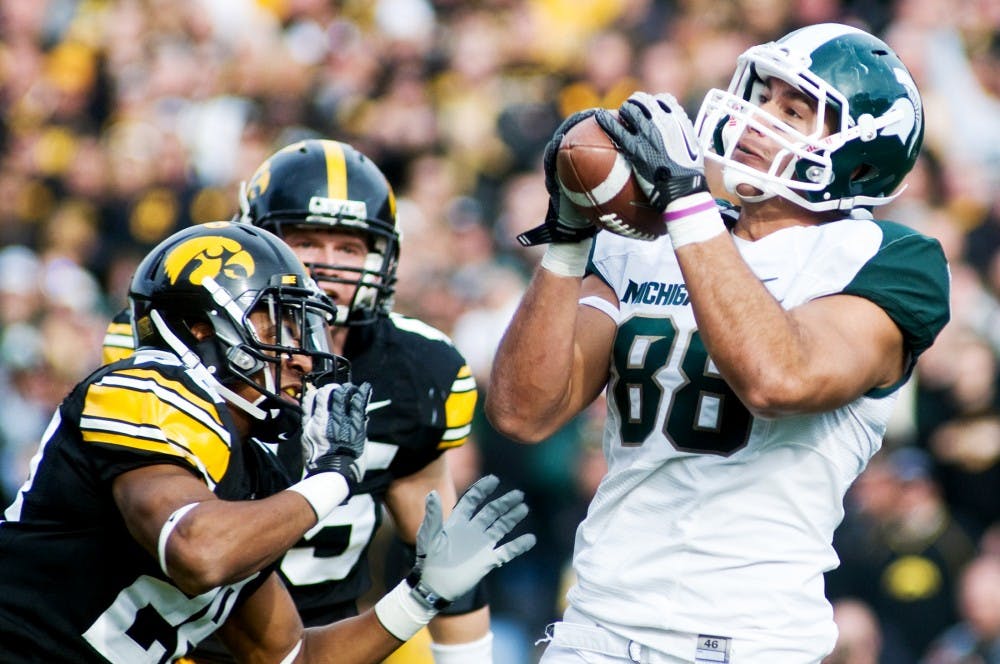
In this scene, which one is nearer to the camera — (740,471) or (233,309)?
(740,471)

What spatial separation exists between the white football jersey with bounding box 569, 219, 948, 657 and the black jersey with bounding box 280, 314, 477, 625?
1235 mm

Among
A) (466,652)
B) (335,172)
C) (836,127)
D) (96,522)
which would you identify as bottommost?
(466,652)

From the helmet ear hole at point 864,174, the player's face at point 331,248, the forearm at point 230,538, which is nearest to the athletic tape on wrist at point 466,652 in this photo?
the player's face at point 331,248

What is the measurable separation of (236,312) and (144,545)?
56 centimetres

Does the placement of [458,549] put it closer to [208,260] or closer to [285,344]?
[285,344]

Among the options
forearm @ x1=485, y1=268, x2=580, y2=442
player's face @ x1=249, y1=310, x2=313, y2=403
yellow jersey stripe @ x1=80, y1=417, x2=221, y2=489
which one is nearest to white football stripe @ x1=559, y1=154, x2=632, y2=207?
forearm @ x1=485, y1=268, x2=580, y2=442

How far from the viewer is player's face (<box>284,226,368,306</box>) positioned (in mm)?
4375

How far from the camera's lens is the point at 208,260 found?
3209 millimetres

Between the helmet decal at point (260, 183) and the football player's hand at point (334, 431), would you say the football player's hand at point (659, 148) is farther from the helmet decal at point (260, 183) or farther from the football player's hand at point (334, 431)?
the helmet decal at point (260, 183)

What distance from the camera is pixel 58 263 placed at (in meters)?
10.0

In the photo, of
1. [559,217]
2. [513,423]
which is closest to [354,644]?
[513,423]

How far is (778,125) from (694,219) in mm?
437

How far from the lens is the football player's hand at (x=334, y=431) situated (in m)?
3.10

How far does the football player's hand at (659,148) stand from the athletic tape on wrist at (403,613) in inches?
42.8
